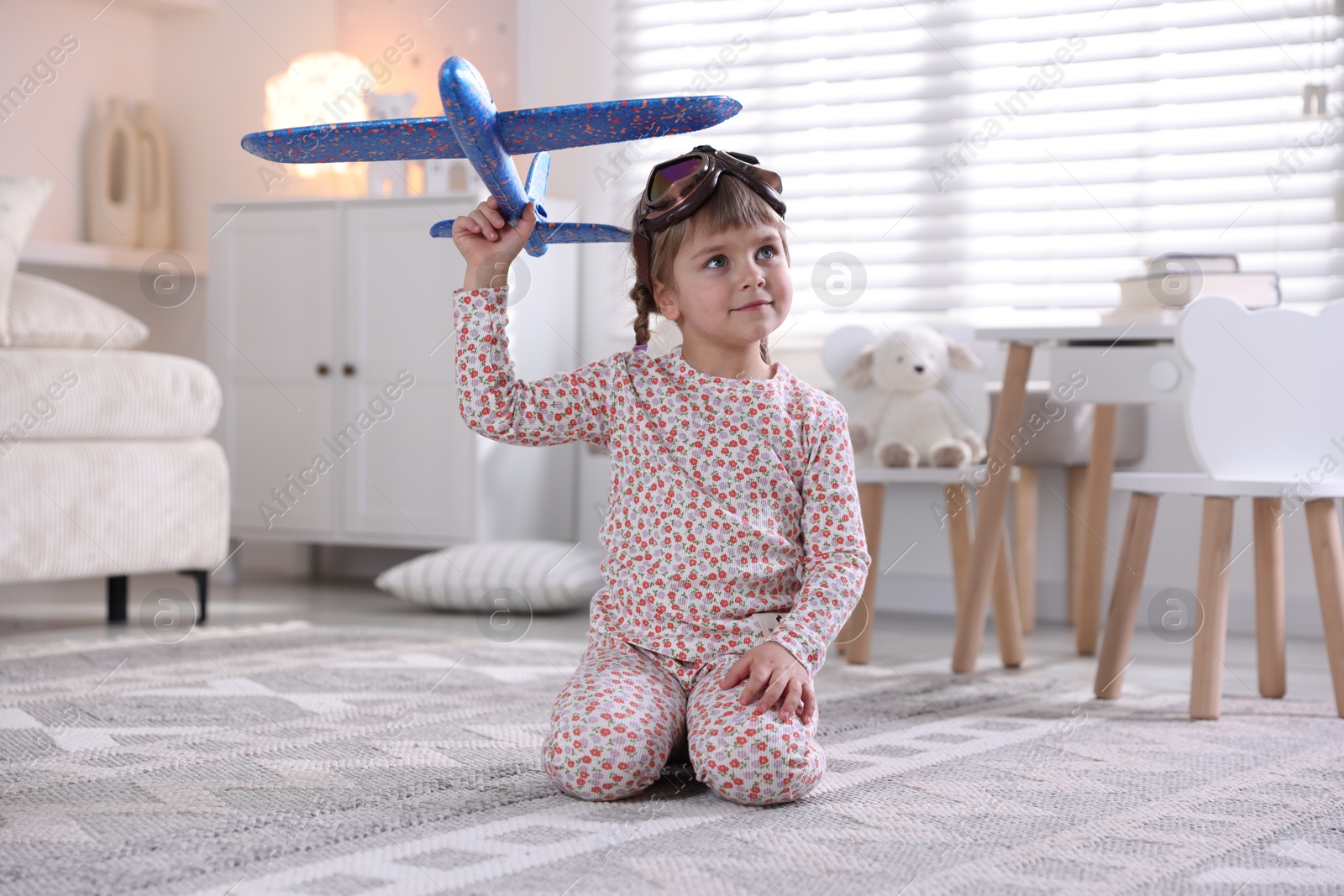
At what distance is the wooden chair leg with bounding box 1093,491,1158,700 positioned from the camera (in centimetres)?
182

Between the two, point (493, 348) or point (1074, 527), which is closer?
point (493, 348)

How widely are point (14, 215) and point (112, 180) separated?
1.16 m

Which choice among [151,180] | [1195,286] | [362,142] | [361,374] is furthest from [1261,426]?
[151,180]

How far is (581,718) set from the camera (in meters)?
1.21

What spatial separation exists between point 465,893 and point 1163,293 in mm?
1694

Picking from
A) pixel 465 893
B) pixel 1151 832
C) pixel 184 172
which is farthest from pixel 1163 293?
pixel 184 172

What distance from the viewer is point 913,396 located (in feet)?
8.14

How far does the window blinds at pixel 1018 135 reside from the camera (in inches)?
108

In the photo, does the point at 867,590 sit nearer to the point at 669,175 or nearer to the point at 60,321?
the point at 669,175

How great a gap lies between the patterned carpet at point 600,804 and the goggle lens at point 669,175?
585 mm

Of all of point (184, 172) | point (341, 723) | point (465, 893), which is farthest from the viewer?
point (184, 172)

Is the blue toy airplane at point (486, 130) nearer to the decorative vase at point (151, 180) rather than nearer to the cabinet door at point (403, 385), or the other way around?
the cabinet door at point (403, 385)

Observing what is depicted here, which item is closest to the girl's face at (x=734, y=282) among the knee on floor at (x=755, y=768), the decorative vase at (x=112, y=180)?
the knee on floor at (x=755, y=768)

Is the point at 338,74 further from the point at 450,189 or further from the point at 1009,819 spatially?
the point at 1009,819
